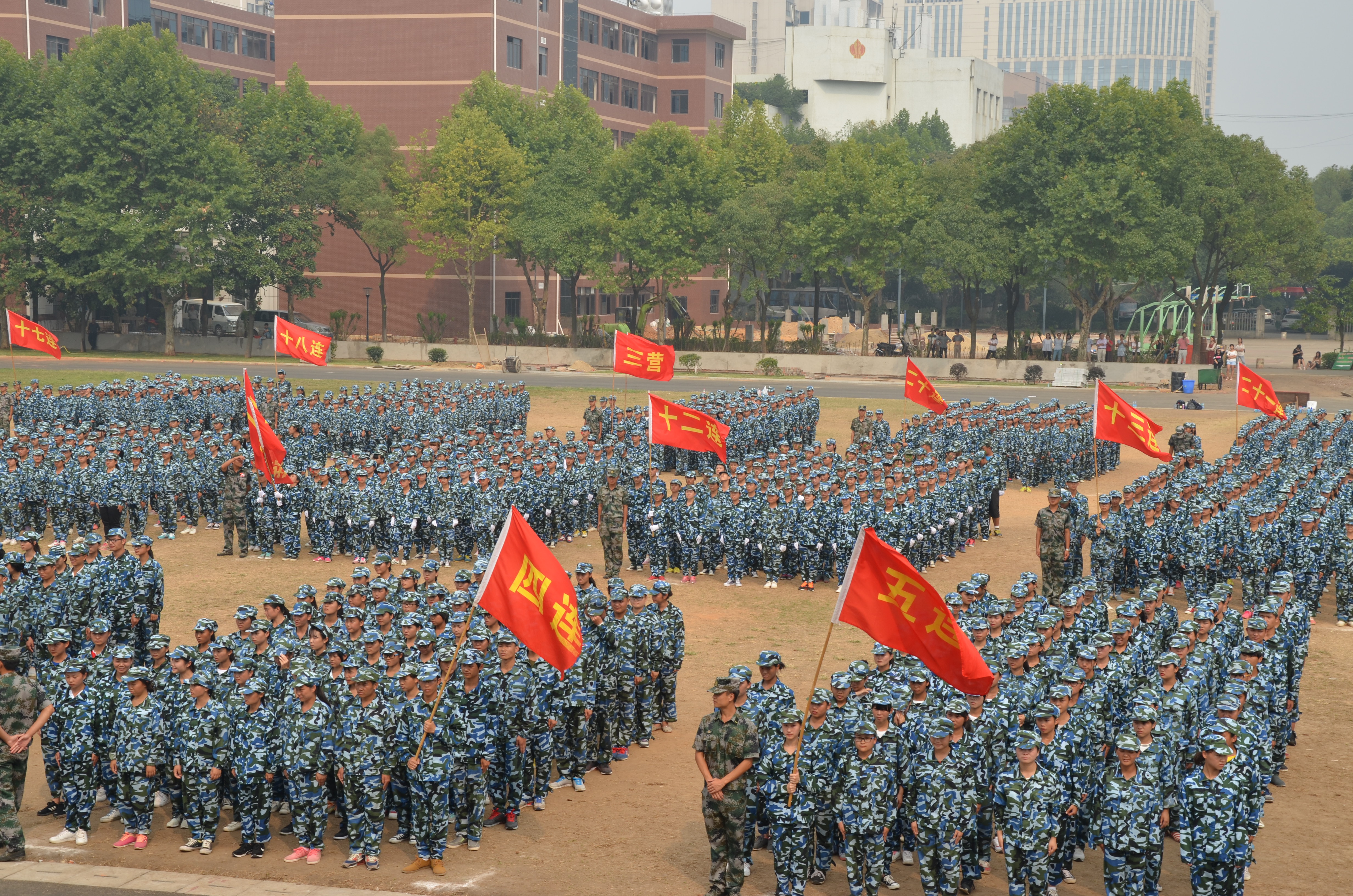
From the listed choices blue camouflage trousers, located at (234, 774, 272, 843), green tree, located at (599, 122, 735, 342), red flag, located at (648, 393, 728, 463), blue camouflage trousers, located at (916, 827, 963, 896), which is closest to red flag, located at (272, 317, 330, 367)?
red flag, located at (648, 393, 728, 463)

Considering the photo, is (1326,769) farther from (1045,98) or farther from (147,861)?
(1045,98)

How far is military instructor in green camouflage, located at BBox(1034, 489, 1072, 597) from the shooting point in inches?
758

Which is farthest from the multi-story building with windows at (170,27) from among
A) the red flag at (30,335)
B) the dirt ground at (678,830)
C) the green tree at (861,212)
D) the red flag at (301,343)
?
the dirt ground at (678,830)

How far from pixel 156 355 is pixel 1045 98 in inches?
1747

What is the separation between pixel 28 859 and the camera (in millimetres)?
10438

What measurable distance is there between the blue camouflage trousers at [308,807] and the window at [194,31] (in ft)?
270

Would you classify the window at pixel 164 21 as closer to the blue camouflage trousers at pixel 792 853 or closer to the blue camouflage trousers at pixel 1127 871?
the blue camouflage trousers at pixel 792 853

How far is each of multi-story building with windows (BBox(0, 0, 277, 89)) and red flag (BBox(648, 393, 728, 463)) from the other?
52024mm

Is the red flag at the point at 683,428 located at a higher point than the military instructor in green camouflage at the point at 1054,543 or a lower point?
higher

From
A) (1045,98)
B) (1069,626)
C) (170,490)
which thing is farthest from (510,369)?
(1069,626)

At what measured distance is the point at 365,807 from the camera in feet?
33.9

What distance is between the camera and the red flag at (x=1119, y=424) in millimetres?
22047

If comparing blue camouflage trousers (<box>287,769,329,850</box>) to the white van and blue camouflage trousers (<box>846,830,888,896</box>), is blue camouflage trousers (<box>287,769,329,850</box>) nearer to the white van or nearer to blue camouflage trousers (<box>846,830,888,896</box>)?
blue camouflage trousers (<box>846,830,888,896</box>)

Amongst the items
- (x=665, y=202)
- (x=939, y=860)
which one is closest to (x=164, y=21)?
(x=665, y=202)
